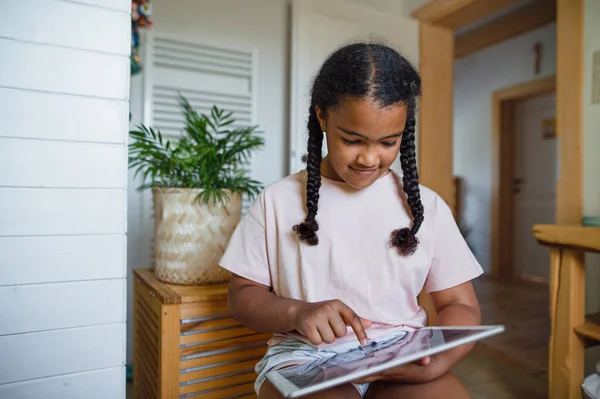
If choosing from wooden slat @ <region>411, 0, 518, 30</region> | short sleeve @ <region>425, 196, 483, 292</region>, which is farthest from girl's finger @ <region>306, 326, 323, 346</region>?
wooden slat @ <region>411, 0, 518, 30</region>

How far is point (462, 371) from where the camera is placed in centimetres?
203

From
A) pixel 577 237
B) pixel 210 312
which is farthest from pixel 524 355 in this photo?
pixel 210 312

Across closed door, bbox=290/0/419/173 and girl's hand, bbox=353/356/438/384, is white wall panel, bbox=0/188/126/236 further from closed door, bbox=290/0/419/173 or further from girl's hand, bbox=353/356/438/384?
closed door, bbox=290/0/419/173

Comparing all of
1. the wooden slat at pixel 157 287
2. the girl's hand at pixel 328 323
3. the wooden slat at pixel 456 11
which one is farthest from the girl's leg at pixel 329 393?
the wooden slat at pixel 456 11

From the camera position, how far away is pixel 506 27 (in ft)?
13.6

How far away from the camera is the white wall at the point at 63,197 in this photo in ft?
2.50

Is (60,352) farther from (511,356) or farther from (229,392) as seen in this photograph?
(511,356)

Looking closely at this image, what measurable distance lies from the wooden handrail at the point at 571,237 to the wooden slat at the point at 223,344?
958 mm

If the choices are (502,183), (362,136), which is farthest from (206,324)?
(502,183)

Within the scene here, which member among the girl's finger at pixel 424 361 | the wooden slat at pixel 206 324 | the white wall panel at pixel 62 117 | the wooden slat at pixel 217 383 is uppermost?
the white wall panel at pixel 62 117

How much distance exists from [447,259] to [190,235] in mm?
700

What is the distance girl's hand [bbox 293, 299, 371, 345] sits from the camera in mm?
707

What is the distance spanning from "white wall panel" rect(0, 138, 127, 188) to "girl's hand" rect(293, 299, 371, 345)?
0.44m

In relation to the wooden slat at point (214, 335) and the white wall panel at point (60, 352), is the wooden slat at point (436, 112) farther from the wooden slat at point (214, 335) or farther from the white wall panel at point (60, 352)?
the white wall panel at point (60, 352)
